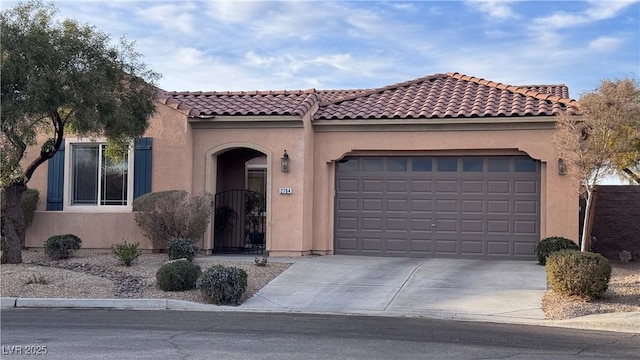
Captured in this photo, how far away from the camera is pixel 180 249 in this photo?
14789mm

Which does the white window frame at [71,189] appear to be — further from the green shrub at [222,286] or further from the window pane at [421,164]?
the window pane at [421,164]

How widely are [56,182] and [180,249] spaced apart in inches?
195

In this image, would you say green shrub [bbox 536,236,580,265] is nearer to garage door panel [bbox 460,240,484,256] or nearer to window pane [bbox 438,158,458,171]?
garage door panel [bbox 460,240,484,256]

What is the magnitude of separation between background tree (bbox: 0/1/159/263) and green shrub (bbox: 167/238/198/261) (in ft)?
8.25

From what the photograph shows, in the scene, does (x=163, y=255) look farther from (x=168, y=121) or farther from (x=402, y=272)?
(x=402, y=272)

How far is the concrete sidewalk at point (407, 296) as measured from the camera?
10.9 m

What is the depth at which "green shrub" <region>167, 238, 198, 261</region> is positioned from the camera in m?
14.8

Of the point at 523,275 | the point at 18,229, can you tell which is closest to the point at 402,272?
the point at 523,275

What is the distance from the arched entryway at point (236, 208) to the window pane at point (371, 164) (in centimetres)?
264

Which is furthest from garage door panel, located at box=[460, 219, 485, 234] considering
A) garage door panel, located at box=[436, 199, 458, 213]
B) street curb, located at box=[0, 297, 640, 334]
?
street curb, located at box=[0, 297, 640, 334]

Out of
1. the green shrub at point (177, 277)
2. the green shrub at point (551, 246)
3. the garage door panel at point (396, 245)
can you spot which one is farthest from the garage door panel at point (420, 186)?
the green shrub at point (177, 277)

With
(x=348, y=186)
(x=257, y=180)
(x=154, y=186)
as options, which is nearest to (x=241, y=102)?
(x=154, y=186)

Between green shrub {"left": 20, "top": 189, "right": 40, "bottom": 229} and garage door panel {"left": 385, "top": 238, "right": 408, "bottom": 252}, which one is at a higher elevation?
green shrub {"left": 20, "top": 189, "right": 40, "bottom": 229}

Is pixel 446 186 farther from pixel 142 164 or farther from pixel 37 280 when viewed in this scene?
pixel 37 280
